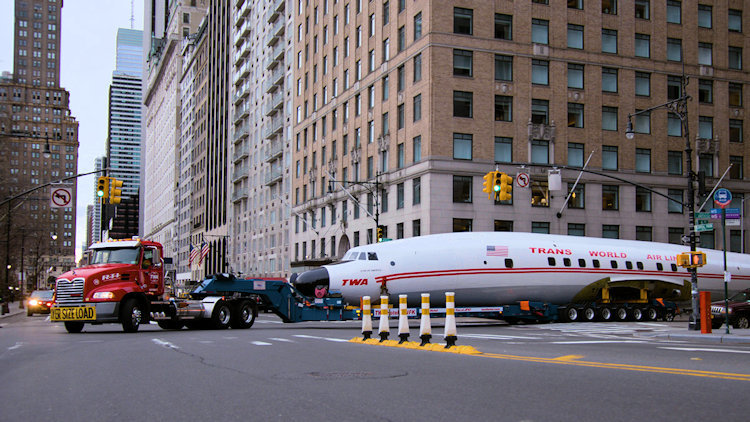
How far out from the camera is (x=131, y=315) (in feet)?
79.5

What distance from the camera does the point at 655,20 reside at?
57812mm

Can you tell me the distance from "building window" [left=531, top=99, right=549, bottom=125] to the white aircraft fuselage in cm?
1788

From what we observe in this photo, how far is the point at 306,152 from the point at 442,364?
6523 cm

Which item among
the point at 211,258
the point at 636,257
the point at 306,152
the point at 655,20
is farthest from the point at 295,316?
the point at 211,258

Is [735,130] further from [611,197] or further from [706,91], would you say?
[611,197]

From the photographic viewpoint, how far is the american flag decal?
32969 millimetres

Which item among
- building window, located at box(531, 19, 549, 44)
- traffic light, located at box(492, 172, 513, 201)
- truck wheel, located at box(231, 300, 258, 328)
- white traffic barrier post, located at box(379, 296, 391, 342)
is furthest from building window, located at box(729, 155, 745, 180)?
white traffic barrier post, located at box(379, 296, 391, 342)

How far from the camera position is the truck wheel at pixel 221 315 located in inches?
1027

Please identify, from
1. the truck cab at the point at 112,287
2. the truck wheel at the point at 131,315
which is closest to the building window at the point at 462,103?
the truck cab at the point at 112,287

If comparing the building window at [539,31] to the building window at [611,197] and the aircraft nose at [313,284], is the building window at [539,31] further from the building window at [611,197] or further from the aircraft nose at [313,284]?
the aircraft nose at [313,284]

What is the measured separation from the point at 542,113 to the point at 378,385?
47.7 metres

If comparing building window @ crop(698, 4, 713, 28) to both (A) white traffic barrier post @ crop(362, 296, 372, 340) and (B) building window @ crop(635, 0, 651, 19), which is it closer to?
(B) building window @ crop(635, 0, 651, 19)

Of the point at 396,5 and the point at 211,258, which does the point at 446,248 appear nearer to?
the point at 396,5

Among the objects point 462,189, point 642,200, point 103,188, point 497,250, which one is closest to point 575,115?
point 642,200
